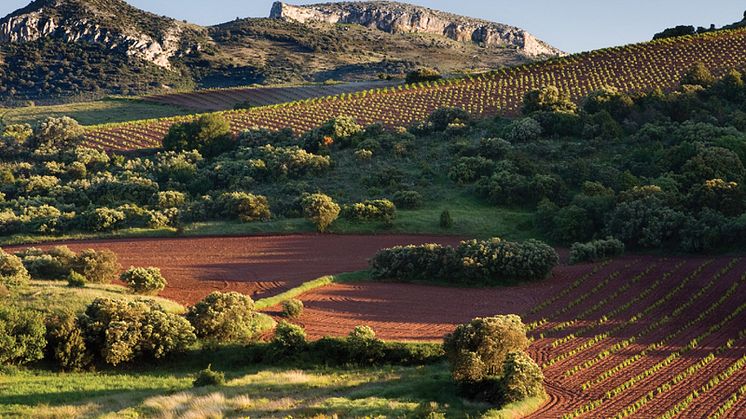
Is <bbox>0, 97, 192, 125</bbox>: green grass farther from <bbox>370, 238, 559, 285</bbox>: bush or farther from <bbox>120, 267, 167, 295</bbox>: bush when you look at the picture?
<bbox>370, 238, 559, 285</bbox>: bush

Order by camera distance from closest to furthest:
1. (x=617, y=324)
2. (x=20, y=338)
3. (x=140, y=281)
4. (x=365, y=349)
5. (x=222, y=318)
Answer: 1. (x=20, y=338)
2. (x=365, y=349)
3. (x=222, y=318)
4. (x=617, y=324)
5. (x=140, y=281)

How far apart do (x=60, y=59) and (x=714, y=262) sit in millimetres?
132002

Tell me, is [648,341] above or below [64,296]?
above

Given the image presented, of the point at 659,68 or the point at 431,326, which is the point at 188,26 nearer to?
the point at 659,68

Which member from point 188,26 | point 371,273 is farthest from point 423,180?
point 188,26

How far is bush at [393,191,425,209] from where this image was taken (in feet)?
177

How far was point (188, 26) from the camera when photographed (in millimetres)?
184000

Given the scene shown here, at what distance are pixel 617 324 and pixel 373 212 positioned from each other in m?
21.4

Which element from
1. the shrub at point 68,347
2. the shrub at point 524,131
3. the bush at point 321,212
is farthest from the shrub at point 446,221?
the shrub at point 68,347

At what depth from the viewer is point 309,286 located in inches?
1515

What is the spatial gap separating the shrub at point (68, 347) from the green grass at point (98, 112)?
7197 centimetres

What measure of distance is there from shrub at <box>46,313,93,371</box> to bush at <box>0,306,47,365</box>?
421 millimetres

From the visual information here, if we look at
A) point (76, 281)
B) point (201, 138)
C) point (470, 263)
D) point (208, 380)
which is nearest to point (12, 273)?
point (76, 281)

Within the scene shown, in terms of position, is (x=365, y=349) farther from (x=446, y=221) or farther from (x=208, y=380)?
(x=446, y=221)
